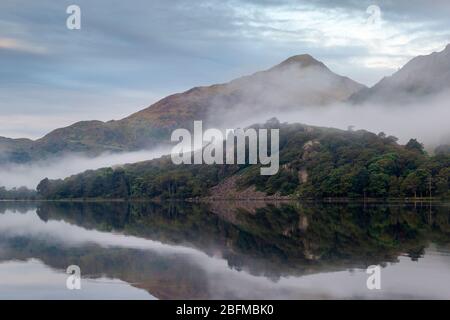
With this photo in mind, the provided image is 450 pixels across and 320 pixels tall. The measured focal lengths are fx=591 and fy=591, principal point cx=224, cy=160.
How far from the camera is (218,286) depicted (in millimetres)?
32969

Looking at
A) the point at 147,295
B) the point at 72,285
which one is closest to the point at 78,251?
the point at 72,285

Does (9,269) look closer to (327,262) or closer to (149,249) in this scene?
(149,249)
